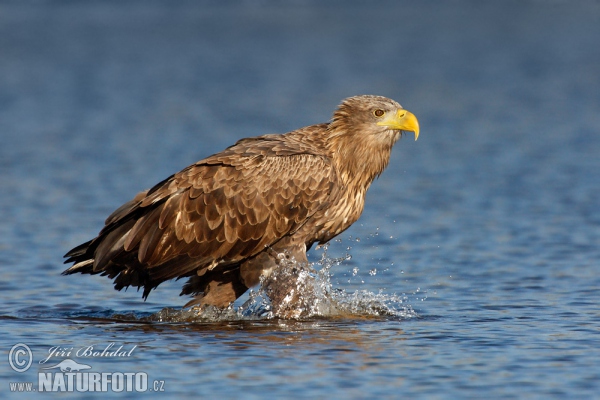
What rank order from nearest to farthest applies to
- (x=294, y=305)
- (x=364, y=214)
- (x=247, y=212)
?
(x=247, y=212) < (x=294, y=305) < (x=364, y=214)

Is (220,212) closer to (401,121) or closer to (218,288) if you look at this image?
(218,288)

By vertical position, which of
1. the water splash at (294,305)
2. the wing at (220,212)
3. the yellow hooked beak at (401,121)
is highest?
the yellow hooked beak at (401,121)

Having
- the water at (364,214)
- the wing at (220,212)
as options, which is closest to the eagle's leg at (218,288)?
the water at (364,214)

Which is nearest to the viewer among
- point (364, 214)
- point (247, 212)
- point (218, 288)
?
point (247, 212)

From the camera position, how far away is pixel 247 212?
32.0 ft

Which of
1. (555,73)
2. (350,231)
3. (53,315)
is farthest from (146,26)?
(53,315)

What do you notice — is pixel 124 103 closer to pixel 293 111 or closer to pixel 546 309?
pixel 293 111

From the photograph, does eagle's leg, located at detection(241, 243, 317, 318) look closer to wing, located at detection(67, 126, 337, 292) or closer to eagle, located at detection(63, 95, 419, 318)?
eagle, located at detection(63, 95, 419, 318)

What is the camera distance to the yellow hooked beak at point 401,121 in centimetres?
1006

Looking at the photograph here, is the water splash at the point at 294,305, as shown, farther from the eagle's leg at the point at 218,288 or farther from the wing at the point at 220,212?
the wing at the point at 220,212

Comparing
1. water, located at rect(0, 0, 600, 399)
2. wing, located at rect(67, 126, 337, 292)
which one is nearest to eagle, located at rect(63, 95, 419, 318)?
wing, located at rect(67, 126, 337, 292)

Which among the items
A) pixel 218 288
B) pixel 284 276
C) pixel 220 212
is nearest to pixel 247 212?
pixel 220 212

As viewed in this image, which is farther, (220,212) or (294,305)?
(294,305)

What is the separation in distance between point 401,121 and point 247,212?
1.52 meters
